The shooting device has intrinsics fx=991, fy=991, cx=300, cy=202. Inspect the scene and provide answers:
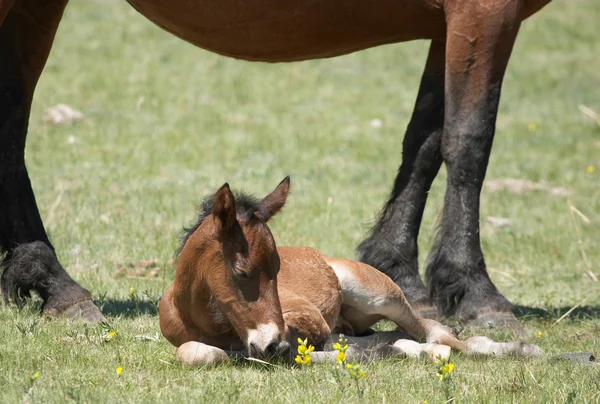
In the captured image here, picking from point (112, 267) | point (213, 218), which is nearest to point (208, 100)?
point (112, 267)

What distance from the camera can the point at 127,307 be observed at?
6.02 m

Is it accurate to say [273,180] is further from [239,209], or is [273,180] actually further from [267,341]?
[267,341]

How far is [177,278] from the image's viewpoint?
4562mm

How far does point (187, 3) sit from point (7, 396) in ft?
8.82

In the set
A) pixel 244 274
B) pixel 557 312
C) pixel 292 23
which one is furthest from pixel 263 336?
pixel 557 312

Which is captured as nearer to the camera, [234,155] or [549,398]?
[549,398]

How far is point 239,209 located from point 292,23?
65.2 inches

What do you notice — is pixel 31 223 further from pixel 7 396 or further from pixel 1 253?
pixel 7 396

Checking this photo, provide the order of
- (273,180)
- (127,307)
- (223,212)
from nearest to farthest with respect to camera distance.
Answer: (223,212), (127,307), (273,180)

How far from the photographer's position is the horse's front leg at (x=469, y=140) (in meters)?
5.44

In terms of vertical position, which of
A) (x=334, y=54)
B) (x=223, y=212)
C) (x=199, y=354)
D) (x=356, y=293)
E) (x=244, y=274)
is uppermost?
(x=334, y=54)

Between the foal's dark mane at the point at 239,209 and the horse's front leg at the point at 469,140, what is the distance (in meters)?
1.54

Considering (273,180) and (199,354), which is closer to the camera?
(199,354)

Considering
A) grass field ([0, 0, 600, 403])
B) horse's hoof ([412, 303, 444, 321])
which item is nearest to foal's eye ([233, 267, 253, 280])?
grass field ([0, 0, 600, 403])
